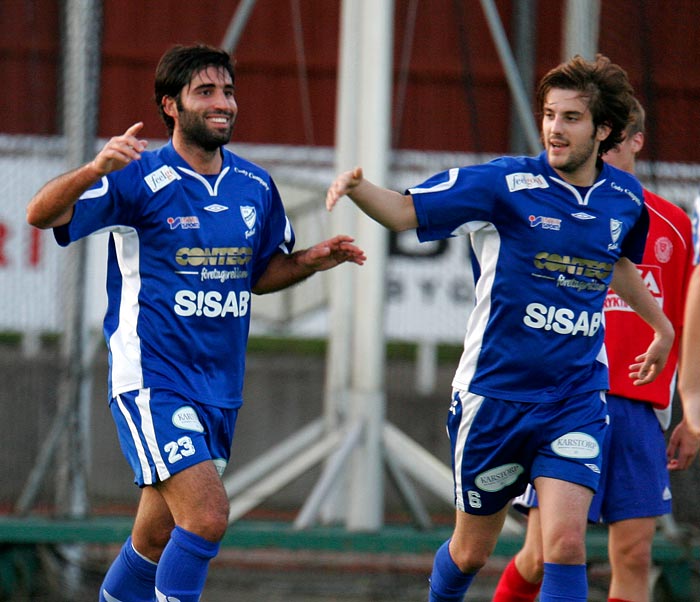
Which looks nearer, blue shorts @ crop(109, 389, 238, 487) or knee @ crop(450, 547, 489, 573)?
blue shorts @ crop(109, 389, 238, 487)

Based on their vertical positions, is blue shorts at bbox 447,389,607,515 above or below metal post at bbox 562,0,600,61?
below

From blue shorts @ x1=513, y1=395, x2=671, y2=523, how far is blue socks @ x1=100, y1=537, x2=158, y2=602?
153 cm

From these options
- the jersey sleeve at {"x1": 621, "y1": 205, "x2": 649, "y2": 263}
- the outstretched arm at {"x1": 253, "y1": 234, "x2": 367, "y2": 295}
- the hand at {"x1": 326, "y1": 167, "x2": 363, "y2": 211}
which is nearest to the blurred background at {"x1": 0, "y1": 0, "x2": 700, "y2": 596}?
the outstretched arm at {"x1": 253, "y1": 234, "x2": 367, "y2": 295}

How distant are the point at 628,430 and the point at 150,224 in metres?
2.04

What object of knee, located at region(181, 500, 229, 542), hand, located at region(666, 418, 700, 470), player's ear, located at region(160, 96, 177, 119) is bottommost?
knee, located at region(181, 500, 229, 542)

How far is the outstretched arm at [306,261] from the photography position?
14.4 feet

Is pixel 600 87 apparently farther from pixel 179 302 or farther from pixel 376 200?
pixel 179 302

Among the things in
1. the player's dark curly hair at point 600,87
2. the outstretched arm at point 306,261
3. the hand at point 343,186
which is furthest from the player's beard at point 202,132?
the player's dark curly hair at point 600,87

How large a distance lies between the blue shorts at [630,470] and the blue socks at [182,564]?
1.43 meters

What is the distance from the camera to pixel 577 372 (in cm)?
434

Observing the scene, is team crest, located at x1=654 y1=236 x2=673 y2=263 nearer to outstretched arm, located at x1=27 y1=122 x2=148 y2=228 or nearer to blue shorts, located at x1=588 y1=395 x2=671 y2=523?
blue shorts, located at x1=588 y1=395 x2=671 y2=523

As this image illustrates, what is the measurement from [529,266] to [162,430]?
1.38 m

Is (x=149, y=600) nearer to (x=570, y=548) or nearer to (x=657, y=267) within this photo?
(x=570, y=548)

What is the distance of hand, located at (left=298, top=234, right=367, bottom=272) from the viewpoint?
438cm
